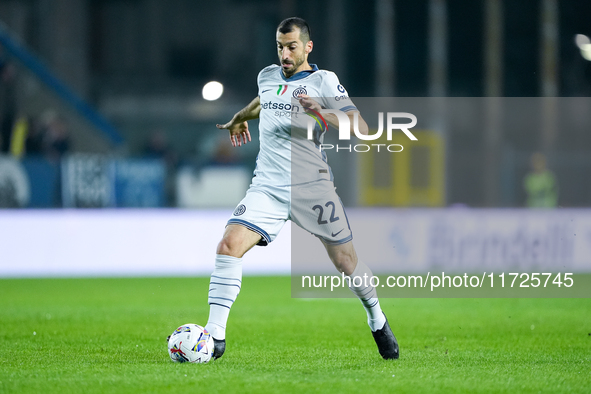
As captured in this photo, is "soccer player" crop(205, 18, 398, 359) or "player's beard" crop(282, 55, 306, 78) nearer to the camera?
"soccer player" crop(205, 18, 398, 359)

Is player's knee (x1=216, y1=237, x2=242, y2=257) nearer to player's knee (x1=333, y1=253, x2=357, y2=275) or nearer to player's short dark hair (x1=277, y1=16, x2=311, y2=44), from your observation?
player's knee (x1=333, y1=253, x2=357, y2=275)

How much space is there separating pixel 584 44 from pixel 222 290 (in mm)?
→ 19285

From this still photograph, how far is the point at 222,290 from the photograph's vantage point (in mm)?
5738

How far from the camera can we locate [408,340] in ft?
23.9

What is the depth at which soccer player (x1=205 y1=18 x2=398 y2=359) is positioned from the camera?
226 inches

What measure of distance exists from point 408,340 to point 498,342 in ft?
2.40

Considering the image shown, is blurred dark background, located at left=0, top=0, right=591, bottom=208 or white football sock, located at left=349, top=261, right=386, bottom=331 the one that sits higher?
blurred dark background, located at left=0, top=0, right=591, bottom=208

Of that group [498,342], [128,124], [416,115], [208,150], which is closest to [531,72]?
[416,115]

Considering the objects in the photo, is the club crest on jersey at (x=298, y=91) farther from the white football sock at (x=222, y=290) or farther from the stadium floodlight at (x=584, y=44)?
the stadium floodlight at (x=584, y=44)

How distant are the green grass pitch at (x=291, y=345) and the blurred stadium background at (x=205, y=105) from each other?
2675 millimetres

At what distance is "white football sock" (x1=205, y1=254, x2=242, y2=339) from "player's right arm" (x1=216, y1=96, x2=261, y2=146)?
978 mm

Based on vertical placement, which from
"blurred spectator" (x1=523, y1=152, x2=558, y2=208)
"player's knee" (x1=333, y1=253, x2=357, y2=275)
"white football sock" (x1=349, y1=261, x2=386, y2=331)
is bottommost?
"white football sock" (x1=349, y1=261, x2=386, y2=331)

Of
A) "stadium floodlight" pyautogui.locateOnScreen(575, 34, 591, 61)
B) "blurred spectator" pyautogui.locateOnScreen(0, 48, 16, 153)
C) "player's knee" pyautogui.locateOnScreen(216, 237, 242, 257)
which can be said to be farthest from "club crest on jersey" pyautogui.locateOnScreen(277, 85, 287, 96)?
"stadium floodlight" pyautogui.locateOnScreen(575, 34, 591, 61)

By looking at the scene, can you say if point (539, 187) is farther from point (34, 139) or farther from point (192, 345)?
point (192, 345)
